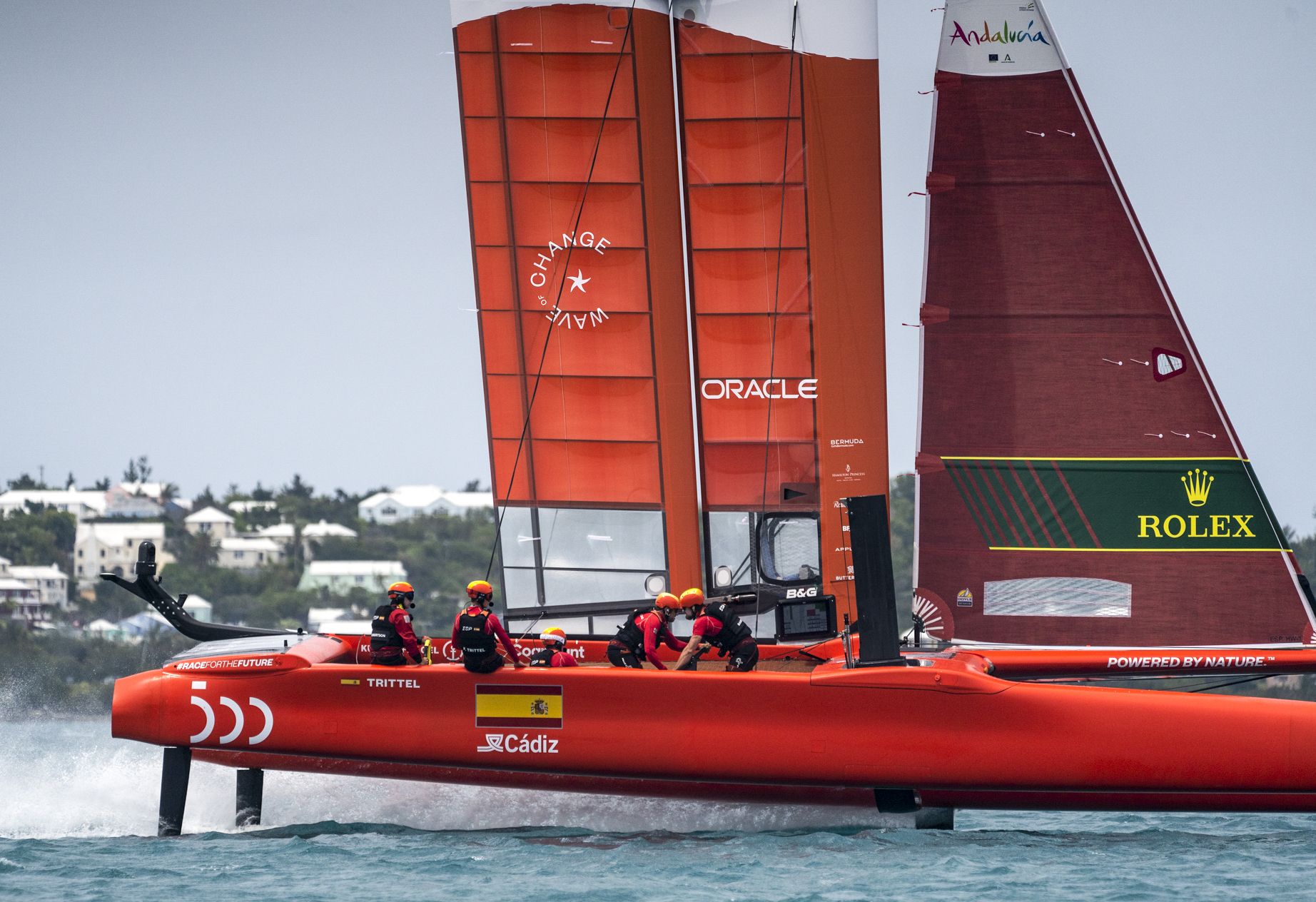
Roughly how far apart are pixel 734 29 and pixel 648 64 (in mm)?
753

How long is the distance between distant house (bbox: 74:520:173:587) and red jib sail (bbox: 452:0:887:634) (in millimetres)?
62693

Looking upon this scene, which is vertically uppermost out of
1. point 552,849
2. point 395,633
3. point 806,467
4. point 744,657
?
point 806,467

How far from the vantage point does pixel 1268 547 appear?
12.6m

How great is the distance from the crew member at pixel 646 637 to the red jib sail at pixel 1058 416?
94.2 inches

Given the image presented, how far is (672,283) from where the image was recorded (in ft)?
44.4

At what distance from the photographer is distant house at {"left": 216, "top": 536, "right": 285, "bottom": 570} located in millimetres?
76562

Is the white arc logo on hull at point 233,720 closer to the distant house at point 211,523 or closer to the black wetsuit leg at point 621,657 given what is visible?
the black wetsuit leg at point 621,657

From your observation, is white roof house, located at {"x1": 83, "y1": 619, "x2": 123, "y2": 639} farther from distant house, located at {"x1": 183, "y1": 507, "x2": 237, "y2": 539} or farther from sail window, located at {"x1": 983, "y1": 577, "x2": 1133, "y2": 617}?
sail window, located at {"x1": 983, "y1": 577, "x2": 1133, "y2": 617}

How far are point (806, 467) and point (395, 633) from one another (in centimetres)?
385

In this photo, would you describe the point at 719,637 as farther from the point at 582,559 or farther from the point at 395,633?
the point at 582,559

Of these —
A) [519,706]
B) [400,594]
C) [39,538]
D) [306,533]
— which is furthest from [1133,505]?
[306,533]

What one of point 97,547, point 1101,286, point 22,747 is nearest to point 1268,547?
point 1101,286

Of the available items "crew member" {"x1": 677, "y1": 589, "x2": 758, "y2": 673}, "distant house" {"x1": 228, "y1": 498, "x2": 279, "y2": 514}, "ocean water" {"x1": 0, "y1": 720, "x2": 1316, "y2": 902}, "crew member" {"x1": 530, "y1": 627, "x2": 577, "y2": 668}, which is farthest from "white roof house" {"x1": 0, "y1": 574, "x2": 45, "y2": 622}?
"crew member" {"x1": 677, "y1": 589, "x2": 758, "y2": 673}

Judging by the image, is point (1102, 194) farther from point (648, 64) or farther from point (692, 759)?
point (692, 759)
